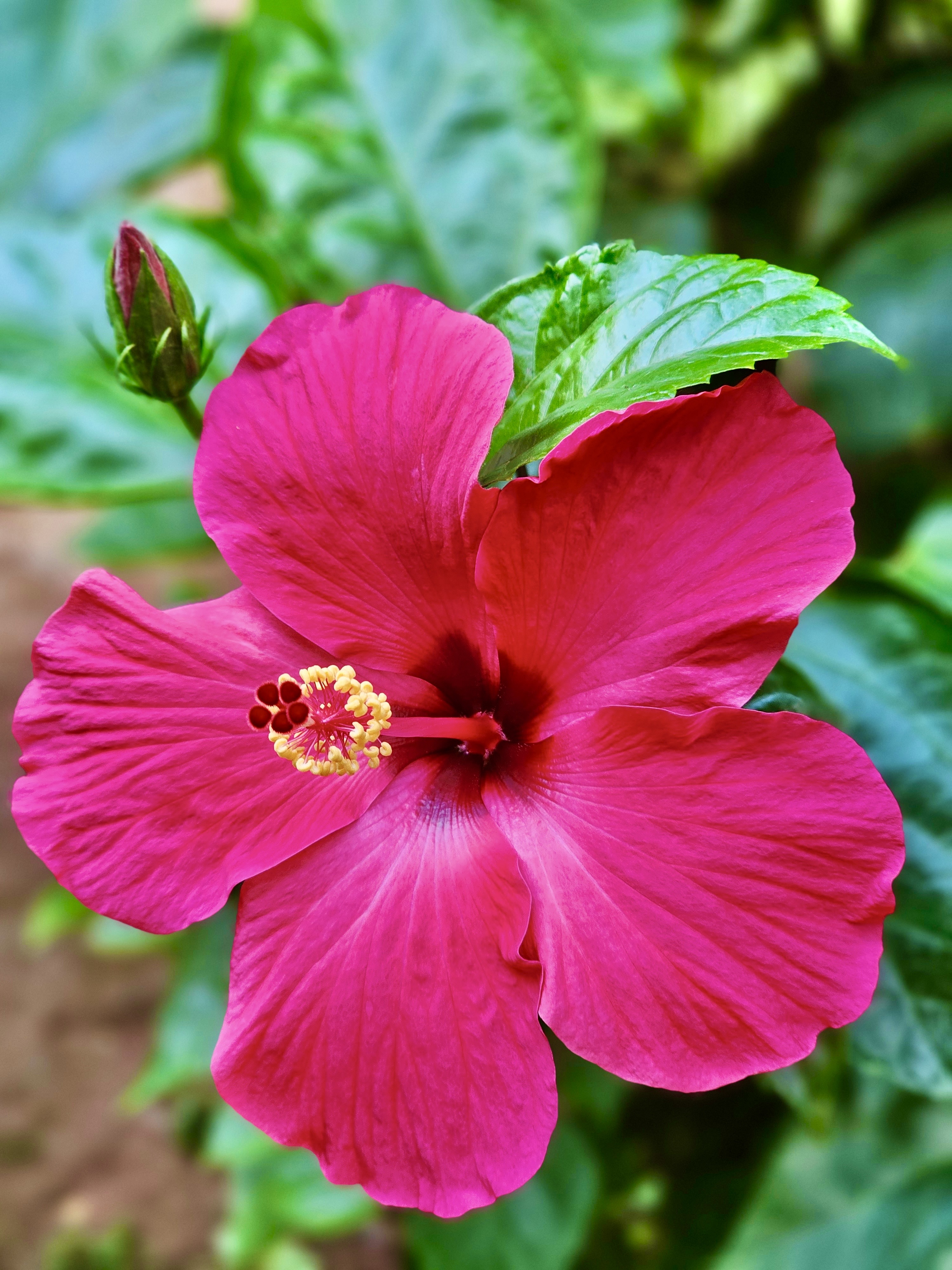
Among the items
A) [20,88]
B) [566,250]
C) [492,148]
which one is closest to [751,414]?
[566,250]

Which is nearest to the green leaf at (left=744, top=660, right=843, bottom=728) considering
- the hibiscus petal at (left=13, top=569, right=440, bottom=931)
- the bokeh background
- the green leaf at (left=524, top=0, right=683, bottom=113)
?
the bokeh background

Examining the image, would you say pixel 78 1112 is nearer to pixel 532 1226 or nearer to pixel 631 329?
pixel 532 1226

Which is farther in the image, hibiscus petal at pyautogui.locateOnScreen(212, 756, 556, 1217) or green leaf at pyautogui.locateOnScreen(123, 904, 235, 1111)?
green leaf at pyautogui.locateOnScreen(123, 904, 235, 1111)

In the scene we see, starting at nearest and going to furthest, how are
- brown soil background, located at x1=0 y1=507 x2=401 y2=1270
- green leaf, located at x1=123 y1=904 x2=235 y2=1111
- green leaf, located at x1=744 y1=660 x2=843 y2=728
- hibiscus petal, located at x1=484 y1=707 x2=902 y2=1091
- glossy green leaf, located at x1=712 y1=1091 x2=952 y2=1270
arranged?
hibiscus petal, located at x1=484 y1=707 x2=902 y2=1091
green leaf, located at x1=744 y1=660 x2=843 y2=728
glossy green leaf, located at x1=712 y1=1091 x2=952 y2=1270
green leaf, located at x1=123 y1=904 x2=235 y2=1111
brown soil background, located at x1=0 y1=507 x2=401 y2=1270

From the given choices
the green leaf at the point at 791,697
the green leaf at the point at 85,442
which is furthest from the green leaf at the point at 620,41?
the green leaf at the point at 791,697

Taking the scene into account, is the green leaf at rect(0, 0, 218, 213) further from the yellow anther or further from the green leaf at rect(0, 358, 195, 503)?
the yellow anther

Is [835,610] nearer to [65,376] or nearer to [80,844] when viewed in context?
[80,844]

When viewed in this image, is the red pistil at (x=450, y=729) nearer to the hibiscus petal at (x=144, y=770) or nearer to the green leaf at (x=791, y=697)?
the hibiscus petal at (x=144, y=770)
